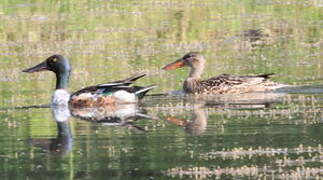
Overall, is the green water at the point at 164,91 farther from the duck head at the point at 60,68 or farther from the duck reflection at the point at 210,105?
the duck head at the point at 60,68

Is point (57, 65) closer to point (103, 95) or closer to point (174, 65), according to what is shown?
point (103, 95)

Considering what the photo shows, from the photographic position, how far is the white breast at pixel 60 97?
17547 mm

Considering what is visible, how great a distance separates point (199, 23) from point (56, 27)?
334 cm

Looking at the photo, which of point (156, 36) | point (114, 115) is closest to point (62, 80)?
point (114, 115)

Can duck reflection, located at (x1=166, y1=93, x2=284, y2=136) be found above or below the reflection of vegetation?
below

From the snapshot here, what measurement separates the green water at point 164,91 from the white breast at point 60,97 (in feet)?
0.91

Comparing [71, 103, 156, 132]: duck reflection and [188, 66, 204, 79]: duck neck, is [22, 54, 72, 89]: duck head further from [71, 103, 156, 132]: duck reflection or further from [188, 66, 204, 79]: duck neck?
[188, 66, 204, 79]: duck neck

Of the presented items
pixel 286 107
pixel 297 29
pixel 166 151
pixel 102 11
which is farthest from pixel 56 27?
pixel 166 151

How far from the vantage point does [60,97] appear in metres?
17.7

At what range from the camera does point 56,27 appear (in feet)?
93.6

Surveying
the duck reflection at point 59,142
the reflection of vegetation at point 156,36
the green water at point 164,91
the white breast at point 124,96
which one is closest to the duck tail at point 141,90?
the white breast at point 124,96

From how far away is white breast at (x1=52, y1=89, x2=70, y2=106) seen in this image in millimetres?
17547

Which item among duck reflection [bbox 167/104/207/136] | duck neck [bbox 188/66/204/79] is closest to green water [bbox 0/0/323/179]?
duck reflection [bbox 167/104/207/136]

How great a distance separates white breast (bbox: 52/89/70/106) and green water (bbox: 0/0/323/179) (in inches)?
11.0
